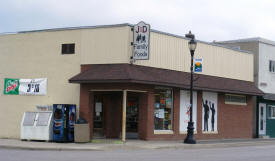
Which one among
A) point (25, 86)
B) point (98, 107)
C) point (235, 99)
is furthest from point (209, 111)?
point (25, 86)

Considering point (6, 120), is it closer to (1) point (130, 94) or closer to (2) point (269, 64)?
(1) point (130, 94)

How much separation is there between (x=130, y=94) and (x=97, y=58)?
3240 millimetres

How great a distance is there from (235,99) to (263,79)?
15.6ft

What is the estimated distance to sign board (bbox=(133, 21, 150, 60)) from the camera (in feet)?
77.9

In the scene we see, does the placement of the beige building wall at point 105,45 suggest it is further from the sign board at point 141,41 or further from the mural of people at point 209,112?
the mural of people at point 209,112

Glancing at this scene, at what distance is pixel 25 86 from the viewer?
88.1 ft

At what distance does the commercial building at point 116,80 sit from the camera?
24344 mm

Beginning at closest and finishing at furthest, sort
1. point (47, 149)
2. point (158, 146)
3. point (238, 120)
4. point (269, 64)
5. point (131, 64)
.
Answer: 1. point (47, 149)
2. point (158, 146)
3. point (131, 64)
4. point (238, 120)
5. point (269, 64)

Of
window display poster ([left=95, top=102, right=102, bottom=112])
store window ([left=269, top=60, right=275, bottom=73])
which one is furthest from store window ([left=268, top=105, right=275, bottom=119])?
window display poster ([left=95, top=102, right=102, bottom=112])

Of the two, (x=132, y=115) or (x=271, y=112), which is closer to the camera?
(x=132, y=115)

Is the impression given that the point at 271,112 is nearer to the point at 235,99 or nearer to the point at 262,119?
the point at 262,119

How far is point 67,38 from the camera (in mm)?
25688

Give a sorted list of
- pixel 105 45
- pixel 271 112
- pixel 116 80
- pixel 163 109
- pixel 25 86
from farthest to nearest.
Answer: pixel 271 112, pixel 25 86, pixel 163 109, pixel 105 45, pixel 116 80

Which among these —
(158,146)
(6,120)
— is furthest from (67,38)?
(158,146)
